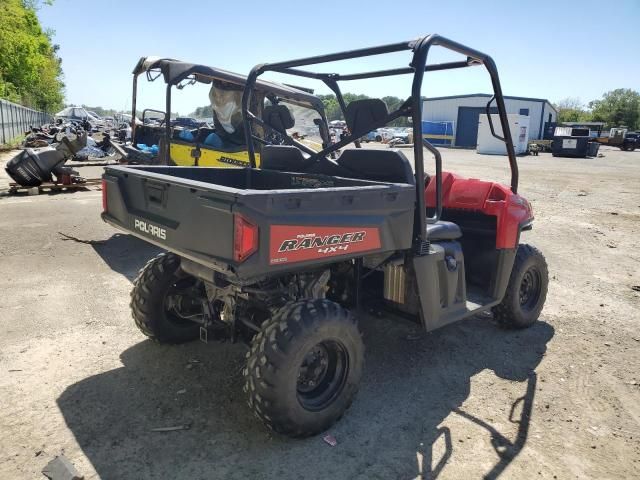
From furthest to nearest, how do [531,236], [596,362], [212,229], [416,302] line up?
[531,236], [596,362], [416,302], [212,229]

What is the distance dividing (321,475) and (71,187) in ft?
33.0

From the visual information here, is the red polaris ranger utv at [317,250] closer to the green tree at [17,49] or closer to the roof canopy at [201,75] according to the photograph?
the roof canopy at [201,75]

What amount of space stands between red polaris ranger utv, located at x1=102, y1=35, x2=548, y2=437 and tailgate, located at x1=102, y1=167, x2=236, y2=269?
0.03 ft

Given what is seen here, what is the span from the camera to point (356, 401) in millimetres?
3330

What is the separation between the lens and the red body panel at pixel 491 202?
4.17 metres

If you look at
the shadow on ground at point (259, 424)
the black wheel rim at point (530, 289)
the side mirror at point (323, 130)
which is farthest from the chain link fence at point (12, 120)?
the black wheel rim at point (530, 289)

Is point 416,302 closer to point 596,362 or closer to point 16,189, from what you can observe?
point 596,362

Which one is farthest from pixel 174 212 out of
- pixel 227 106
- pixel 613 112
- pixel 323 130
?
pixel 613 112

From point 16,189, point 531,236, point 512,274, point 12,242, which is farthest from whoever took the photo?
point 16,189

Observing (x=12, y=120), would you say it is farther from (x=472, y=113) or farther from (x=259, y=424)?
(x=472, y=113)

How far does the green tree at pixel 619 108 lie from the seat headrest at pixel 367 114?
87996mm

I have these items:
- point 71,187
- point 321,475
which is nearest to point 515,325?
point 321,475

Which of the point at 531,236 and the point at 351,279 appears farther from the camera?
the point at 531,236

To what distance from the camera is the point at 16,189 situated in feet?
34.2
